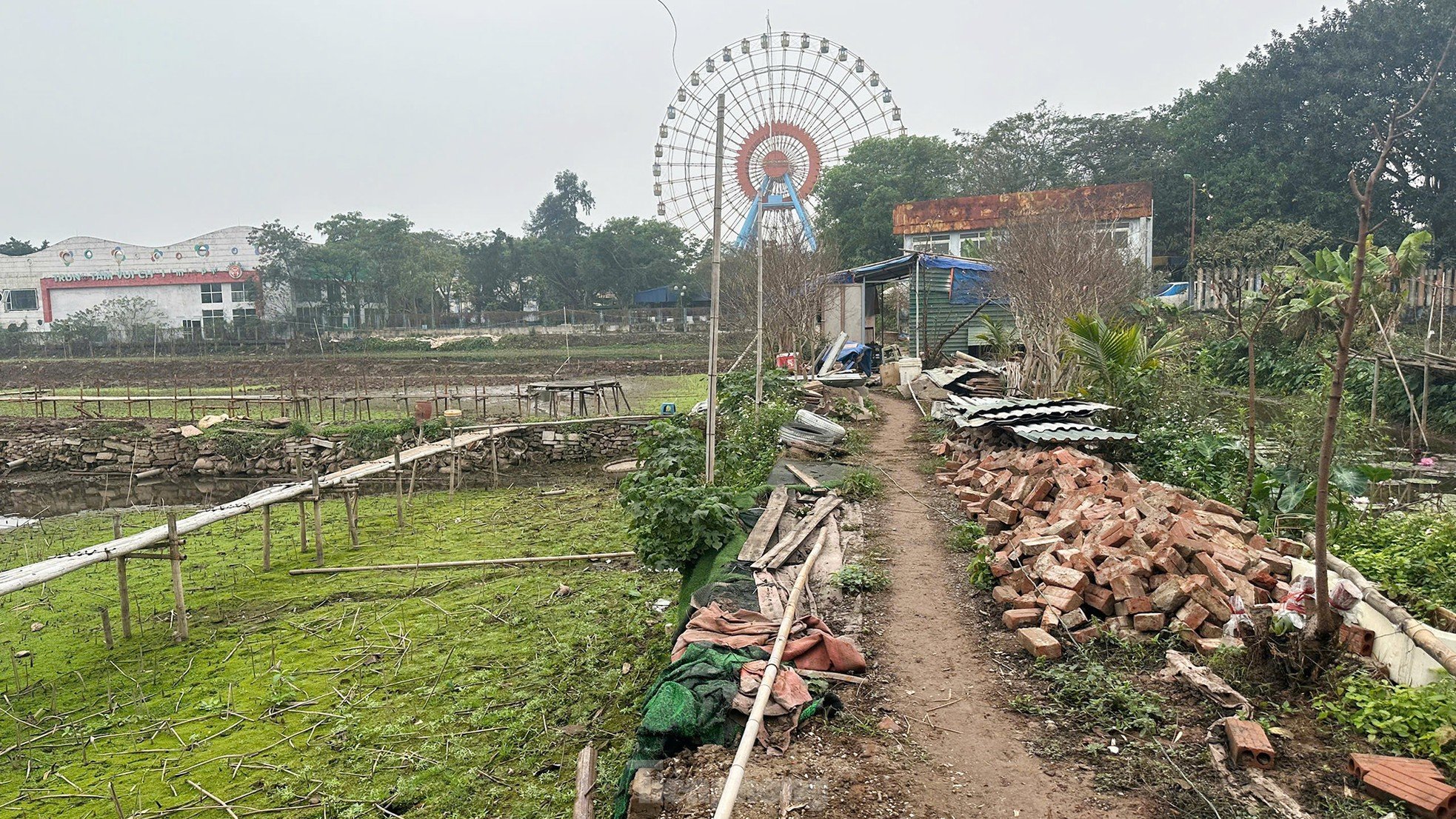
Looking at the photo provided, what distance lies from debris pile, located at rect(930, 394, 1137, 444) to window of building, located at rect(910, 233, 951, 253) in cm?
2443

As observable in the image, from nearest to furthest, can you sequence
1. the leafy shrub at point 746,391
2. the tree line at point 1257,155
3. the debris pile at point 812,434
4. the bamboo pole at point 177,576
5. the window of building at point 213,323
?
the bamboo pole at point 177,576 < the debris pile at point 812,434 < the leafy shrub at point 746,391 < the tree line at point 1257,155 < the window of building at point 213,323

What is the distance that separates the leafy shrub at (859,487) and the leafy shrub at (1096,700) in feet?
14.1

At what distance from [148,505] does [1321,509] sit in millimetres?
17413

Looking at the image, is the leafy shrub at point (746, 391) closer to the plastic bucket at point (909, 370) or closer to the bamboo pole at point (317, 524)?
the plastic bucket at point (909, 370)

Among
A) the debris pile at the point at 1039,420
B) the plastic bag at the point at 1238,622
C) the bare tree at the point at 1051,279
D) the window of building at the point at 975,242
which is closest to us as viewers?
the plastic bag at the point at 1238,622

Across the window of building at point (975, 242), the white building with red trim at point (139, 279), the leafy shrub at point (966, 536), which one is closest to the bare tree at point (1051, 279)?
the window of building at point (975, 242)

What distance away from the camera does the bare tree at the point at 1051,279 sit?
14.0 m

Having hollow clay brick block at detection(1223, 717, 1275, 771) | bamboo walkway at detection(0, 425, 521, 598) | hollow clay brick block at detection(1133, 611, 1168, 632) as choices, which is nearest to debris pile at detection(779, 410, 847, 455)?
bamboo walkway at detection(0, 425, 521, 598)

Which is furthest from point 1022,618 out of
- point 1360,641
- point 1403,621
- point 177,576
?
point 177,576

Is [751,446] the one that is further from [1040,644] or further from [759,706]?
[759,706]

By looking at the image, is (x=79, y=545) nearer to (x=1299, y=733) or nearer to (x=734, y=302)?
(x=1299, y=733)

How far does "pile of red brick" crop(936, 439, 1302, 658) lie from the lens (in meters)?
5.22

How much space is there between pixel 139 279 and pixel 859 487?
51830 millimetres

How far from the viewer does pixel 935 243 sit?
35.2 metres
